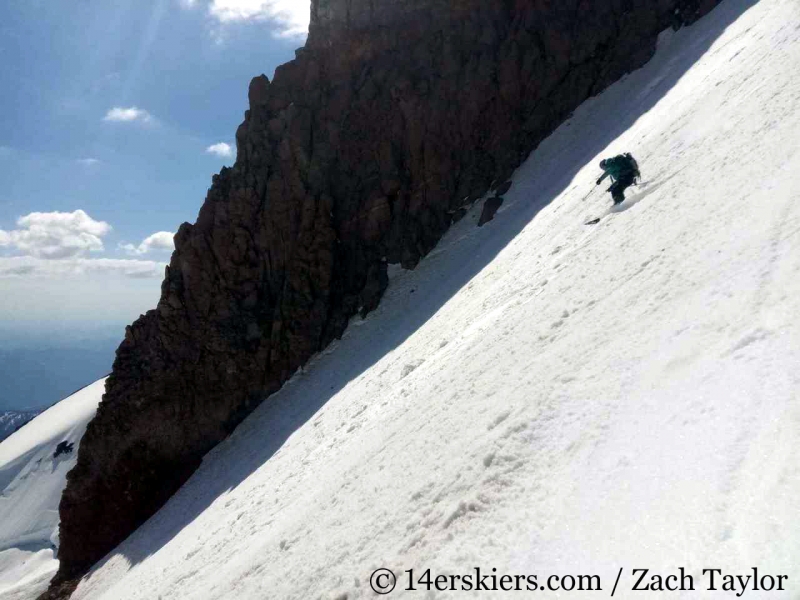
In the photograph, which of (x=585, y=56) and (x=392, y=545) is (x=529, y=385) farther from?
(x=585, y=56)

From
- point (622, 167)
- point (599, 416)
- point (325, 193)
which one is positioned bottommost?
point (599, 416)

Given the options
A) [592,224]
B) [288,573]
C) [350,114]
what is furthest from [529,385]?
[350,114]

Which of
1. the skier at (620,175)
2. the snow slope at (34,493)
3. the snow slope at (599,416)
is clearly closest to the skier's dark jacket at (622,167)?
the skier at (620,175)

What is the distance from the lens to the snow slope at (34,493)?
37.8m

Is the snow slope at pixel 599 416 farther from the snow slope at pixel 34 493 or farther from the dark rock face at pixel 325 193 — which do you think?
the snow slope at pixel 34 493

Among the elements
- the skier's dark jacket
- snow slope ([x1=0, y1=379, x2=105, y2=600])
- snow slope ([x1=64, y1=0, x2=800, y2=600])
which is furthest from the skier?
snow slope ([x1=0, y1=379, x2=105, y2=600])

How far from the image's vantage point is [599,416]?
6203 mm

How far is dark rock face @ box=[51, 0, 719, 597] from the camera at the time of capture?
93.7 ft

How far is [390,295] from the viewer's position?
2859 cm
